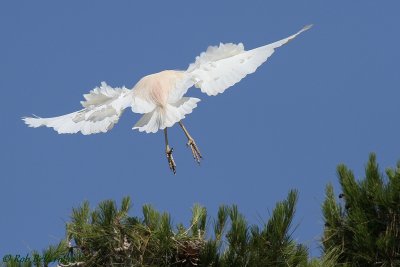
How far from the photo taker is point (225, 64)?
7.68 m

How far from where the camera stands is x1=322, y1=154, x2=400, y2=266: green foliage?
8.42m

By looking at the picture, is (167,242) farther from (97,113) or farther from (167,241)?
(97,113)

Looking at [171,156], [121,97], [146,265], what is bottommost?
[146,265]

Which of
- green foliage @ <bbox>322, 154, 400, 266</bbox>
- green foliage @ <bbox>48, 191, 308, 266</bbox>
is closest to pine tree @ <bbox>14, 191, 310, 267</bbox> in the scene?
green foliage @ <bbox>48, 191, 308, 266</bbox>

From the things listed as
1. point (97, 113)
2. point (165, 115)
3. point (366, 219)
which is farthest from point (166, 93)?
point (366, 219)

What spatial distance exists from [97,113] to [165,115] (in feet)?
2.03

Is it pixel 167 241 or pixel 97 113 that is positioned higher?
pixel 97 113

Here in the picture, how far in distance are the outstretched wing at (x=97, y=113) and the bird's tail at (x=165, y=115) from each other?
0.90 ft

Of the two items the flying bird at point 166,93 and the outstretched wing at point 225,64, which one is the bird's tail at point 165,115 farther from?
the outstretched wing at point 225,64

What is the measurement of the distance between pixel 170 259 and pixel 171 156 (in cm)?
80

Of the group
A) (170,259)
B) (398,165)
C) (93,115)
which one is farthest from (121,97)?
(398,165)

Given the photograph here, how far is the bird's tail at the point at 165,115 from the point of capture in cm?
700

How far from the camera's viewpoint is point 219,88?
7453mm

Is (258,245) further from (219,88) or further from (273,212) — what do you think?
(219,88)
